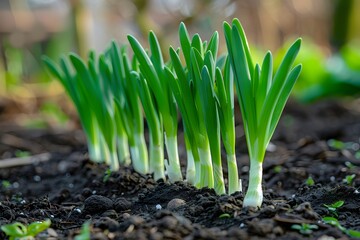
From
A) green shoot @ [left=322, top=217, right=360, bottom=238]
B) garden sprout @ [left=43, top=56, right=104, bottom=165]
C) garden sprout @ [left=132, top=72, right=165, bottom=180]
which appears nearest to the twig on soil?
garden sprout @ [left=43, top=56, right=104, bottom=165]

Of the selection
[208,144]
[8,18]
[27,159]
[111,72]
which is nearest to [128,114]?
[111,72]

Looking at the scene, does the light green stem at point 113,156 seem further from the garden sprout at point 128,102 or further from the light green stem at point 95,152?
the light green stem at point 95,152

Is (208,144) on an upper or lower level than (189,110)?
lower

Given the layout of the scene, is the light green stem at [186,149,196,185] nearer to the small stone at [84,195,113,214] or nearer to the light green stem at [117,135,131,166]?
the small stone at [84,195,113,214]

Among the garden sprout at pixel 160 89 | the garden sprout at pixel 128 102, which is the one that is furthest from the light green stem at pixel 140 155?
the garden sprout at pixel 160 89

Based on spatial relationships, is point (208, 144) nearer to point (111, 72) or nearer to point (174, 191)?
point (174, 191)

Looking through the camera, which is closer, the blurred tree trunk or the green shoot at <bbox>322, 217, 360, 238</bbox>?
the green shoot at <bbox>322, 217, 360, 238</bbox>
